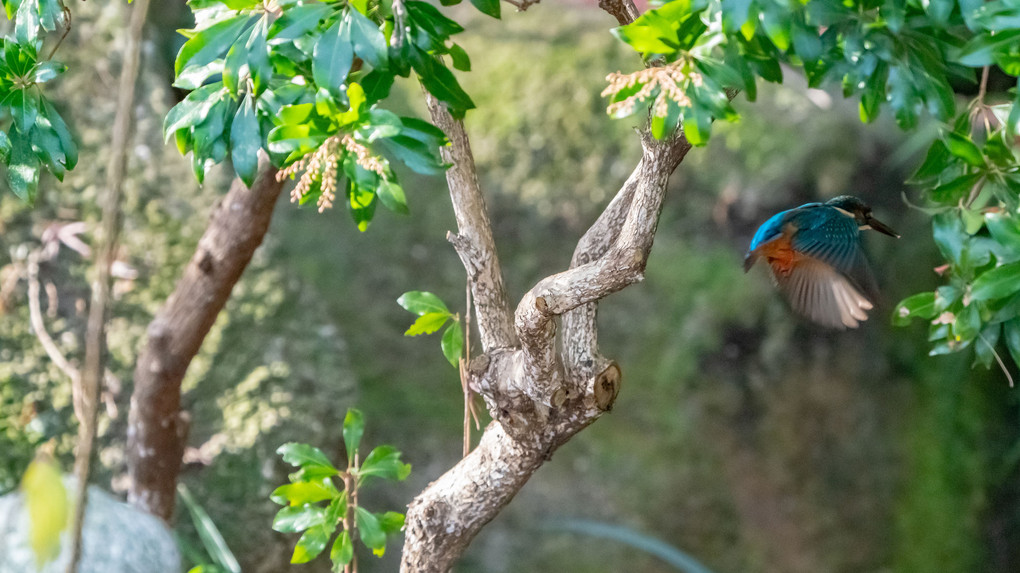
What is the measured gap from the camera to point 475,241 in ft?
3.55

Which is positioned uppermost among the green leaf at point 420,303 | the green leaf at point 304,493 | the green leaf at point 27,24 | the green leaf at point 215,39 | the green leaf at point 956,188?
the green leaf at point 27,24

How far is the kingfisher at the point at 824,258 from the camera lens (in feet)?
4.23

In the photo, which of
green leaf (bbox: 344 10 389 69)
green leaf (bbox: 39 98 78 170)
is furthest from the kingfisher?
green leaf (bbox: 39 98 78 170)

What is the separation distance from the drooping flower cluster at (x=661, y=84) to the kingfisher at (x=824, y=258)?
74 centimetres

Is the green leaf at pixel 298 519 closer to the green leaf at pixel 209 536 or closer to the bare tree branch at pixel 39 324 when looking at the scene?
the green leaf at pixel 209 536

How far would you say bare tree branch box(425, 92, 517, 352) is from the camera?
107 centimetres

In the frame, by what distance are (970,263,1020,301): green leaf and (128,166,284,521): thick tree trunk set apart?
3.30ft

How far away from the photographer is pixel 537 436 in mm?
1065

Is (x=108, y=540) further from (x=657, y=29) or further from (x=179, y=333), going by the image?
(x=657, y=29)

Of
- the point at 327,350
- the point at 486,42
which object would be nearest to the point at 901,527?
the point at 327,350

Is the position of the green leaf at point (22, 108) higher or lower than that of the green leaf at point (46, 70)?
lower

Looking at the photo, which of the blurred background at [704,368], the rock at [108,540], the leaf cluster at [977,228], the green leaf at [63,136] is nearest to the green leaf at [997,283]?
the leaf cluster at [977,228]

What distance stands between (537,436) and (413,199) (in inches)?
62.4

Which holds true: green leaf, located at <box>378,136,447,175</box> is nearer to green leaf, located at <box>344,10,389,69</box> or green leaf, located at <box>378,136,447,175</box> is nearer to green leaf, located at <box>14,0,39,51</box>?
green leaf, located at <box>344,10,389,69</box>
